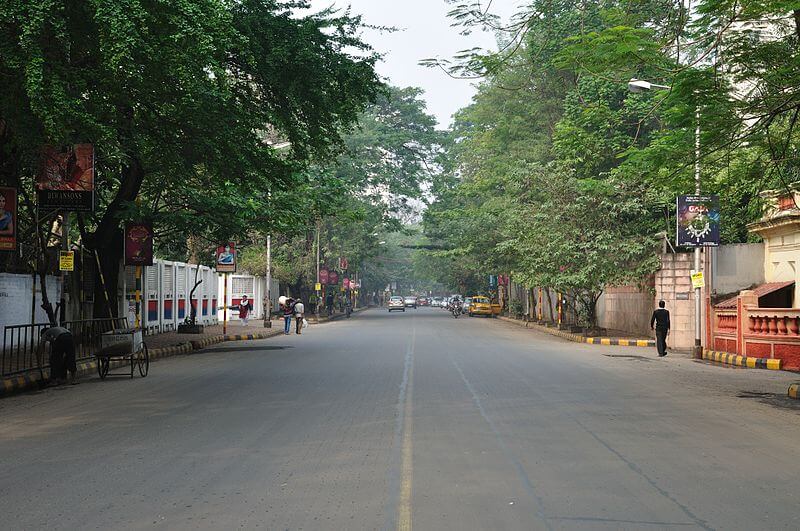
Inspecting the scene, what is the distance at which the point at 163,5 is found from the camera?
12383mm

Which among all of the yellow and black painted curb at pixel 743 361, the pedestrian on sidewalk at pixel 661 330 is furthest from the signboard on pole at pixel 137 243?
the yellow and black painted curb at pixel 743 361

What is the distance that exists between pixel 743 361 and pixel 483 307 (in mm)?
50889

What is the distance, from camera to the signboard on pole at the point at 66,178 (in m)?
16.5

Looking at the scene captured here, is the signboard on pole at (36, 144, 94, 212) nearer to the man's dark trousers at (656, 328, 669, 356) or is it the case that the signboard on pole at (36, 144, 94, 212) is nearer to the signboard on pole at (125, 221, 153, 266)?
the signboard on pole at (125, 221, 153, 266)

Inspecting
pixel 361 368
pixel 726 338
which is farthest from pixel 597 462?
pixel 726 338

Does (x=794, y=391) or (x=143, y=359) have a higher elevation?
(x=143, y=359)

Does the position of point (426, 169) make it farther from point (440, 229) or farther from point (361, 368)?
point (361, 368)

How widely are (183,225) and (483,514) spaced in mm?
23051

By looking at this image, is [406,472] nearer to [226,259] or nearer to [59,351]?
[59,351]

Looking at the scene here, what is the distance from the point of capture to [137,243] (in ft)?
89.4

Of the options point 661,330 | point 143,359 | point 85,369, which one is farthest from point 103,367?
point 661,330

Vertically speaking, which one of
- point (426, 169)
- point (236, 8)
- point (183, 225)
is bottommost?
point (183, 225)

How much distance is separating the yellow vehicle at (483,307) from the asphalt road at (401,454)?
5520 centimetres

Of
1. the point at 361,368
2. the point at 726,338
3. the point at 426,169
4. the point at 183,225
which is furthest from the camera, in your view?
the point at 426,169
